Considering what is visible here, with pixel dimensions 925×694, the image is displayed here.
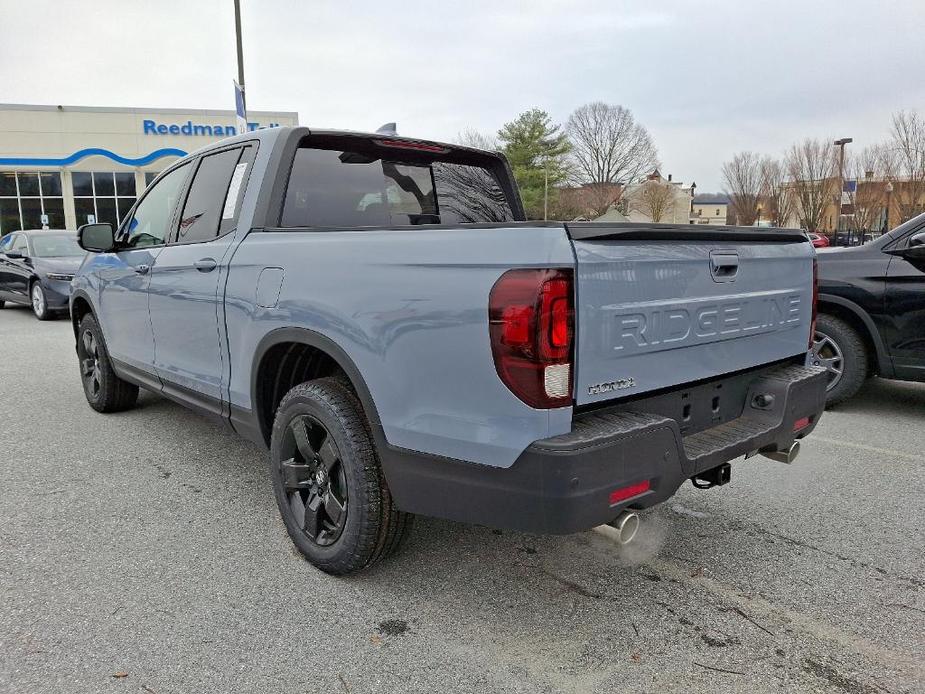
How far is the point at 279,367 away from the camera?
10.5 ft

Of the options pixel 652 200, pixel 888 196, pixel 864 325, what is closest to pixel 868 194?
pixel 888 196

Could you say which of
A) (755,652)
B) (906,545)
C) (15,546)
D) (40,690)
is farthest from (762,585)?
(15,546)

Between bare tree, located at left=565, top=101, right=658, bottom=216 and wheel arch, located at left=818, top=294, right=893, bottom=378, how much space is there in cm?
6130

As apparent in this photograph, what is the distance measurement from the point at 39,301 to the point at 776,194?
45631mm

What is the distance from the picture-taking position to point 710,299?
2.59 metres

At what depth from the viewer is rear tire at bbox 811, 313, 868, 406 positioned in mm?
5500

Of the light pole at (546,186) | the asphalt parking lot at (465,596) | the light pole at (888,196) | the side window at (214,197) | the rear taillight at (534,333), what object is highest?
the light pole at (546,186)

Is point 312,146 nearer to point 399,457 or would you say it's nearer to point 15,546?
point 399,457

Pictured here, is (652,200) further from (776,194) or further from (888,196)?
(888,196)

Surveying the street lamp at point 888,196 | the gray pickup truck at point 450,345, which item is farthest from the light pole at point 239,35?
the street lamp at point 888,196

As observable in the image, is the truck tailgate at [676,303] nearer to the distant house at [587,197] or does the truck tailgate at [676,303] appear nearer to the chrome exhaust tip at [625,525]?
the chrome exhaust tip at [625,525]

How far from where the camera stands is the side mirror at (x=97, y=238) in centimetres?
467

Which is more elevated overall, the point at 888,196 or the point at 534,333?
the point at 888,196

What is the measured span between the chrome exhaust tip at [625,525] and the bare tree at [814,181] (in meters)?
43.8
